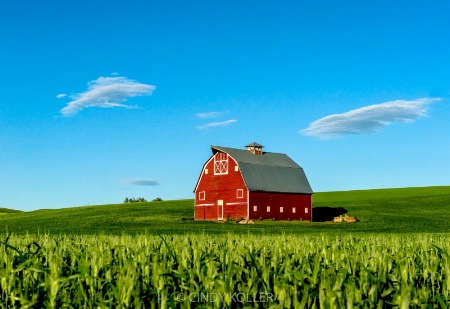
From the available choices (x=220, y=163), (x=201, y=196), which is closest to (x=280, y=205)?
(x=220, y=163)

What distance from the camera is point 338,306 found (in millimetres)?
3893

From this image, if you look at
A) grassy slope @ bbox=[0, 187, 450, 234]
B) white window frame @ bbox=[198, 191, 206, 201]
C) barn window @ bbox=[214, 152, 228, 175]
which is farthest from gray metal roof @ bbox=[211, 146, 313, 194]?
grassy slope @ bbox=[0, 187, 450, 234]

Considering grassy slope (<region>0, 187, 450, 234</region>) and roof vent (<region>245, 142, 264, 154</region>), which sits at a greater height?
roof vent (<region>245, 142, 264, 154</region>)

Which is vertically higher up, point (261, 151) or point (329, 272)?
point (261, 151)

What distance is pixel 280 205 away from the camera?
224 feet

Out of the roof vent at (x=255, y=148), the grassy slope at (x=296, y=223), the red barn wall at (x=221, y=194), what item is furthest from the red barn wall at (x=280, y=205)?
the roof vent at (x=255, y=148)

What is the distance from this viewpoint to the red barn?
2584 inches

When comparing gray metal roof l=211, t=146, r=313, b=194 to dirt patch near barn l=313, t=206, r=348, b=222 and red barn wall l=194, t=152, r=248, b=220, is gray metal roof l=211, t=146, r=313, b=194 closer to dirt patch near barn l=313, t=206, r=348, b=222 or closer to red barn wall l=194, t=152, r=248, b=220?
red barn wall l=194, t=152, r=248, b=220

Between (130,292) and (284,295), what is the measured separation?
3.49 ft

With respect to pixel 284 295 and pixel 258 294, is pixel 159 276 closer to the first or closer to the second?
pixel 258 294

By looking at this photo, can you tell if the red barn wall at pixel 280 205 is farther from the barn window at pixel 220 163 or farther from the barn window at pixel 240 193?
the barn window at pixel 220 163

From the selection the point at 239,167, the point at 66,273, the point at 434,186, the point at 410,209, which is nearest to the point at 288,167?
the point at 239,167

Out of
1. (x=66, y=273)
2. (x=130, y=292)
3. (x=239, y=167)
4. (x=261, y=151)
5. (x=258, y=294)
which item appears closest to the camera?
(x=130, y=292)

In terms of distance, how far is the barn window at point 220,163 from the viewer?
67.6 metres
